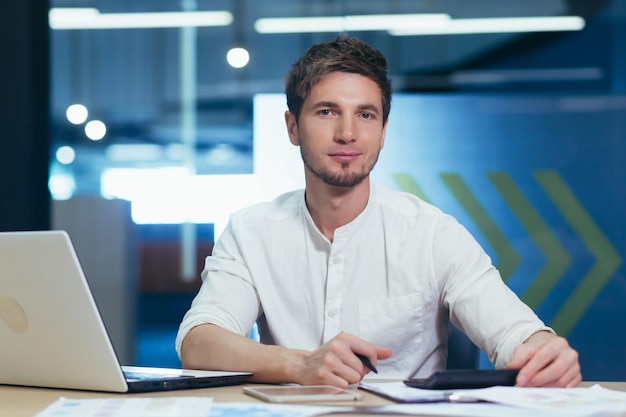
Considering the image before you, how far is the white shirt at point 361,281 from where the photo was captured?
6.88 ft

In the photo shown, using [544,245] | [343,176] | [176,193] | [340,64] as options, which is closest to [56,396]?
[343,176]

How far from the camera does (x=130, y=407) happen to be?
1333 millimetres

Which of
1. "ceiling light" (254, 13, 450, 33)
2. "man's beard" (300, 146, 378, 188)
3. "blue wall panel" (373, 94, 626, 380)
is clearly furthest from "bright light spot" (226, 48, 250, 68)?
"man's beard" (300, 146, 378, 188)

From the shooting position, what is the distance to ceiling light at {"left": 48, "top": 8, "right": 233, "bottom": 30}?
14.7 ft

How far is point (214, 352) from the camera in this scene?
185 centimetres

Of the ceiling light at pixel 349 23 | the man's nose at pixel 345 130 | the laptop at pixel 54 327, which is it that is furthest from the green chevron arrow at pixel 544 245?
the laptop at pixel 54 327

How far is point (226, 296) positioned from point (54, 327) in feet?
2.26

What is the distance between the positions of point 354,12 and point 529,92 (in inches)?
36.1

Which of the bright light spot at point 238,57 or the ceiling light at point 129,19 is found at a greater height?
the ceiling light at point 129,19

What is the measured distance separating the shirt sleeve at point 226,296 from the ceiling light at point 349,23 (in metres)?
2.31

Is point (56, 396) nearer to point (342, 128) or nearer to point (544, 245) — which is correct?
point (342, 128)

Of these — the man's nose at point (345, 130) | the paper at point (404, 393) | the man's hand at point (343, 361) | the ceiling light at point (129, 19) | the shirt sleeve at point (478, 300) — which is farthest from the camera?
the ceiling light at point (129, 19)

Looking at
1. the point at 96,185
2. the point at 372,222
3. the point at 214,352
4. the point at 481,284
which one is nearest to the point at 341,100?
the point at 372,222

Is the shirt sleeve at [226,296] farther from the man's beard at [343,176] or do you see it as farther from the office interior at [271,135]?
the office interior at [271,135]
